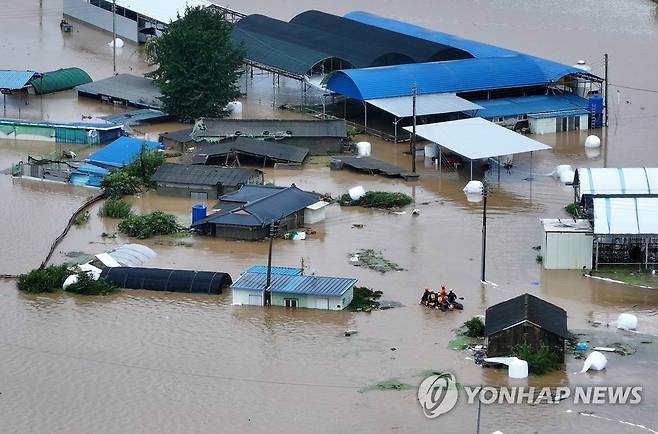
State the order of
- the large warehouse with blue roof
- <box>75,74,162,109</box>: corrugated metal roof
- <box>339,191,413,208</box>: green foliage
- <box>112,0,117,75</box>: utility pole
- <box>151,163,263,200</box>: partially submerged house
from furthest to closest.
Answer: <box>112,0,117,75</box>: utility pole
<box>75,74,162,109</box>: corrugated metal roof
the large warehouse with blue roof
<box>151,163,263,200</box>: partially submerged house
<box>339,191,413,208</box>: green foliage

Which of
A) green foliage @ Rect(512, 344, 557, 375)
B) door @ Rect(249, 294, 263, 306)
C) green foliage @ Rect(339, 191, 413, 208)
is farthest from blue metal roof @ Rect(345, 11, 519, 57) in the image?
green foliage @ Rect(512, 344, 557, 375)

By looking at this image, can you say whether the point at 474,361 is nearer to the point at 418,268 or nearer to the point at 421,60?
the point at 418,268

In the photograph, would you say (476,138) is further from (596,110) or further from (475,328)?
(475,328)

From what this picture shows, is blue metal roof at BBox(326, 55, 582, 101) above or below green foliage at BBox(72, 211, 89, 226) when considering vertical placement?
above

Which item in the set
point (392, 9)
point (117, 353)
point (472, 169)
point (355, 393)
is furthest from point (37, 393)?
point (392, 9)

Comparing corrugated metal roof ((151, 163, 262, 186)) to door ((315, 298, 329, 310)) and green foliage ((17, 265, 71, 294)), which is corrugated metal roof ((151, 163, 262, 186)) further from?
door ((315, 298, 329, 310))

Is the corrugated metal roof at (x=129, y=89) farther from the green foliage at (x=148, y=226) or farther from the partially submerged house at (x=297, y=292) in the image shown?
the partially submerged house at (x=297, y=292)

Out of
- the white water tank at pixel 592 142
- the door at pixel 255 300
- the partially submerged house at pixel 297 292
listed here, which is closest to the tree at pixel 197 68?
the white water tank at pixel 592 142
